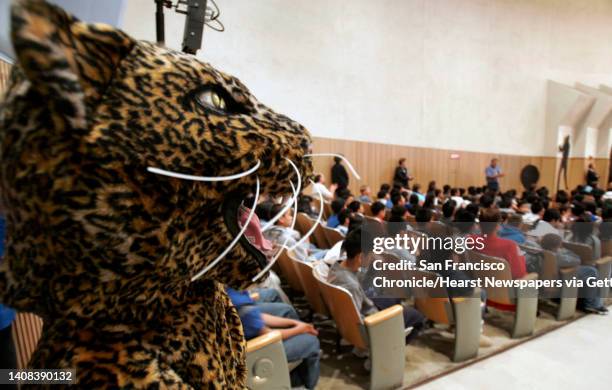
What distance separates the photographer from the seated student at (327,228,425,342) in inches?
76.3

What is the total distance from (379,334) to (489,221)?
1506mm

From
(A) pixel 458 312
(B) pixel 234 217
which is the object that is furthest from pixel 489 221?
(B) pixel 234 217

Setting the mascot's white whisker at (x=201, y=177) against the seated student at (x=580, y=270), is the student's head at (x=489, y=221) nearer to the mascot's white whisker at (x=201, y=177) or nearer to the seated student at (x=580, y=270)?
the seated student at (x=580, y=270)

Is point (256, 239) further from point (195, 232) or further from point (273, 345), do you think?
point (273, 345)

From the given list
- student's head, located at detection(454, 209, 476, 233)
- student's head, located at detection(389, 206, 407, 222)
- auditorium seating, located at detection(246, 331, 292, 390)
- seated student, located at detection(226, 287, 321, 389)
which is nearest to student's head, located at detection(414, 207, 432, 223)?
student's head, located at detection(389, 206, 407, 222)

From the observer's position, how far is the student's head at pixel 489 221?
2573 millimetres

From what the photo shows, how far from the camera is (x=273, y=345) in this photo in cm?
134

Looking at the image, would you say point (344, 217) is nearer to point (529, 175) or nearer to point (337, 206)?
point (337, 206)

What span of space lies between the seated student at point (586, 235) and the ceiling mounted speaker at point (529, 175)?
8.62 m

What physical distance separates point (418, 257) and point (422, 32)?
7467 millimetres

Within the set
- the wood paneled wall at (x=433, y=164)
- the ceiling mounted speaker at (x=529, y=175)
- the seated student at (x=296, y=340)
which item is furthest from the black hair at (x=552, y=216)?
the ceiling mounted speaker at (x=529, y=175)

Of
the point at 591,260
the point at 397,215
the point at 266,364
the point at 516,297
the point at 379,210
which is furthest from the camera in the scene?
the point at 379,210

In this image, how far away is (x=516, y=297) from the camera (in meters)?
2.41

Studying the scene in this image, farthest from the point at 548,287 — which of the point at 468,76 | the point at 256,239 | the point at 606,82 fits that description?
the point at 606,82
